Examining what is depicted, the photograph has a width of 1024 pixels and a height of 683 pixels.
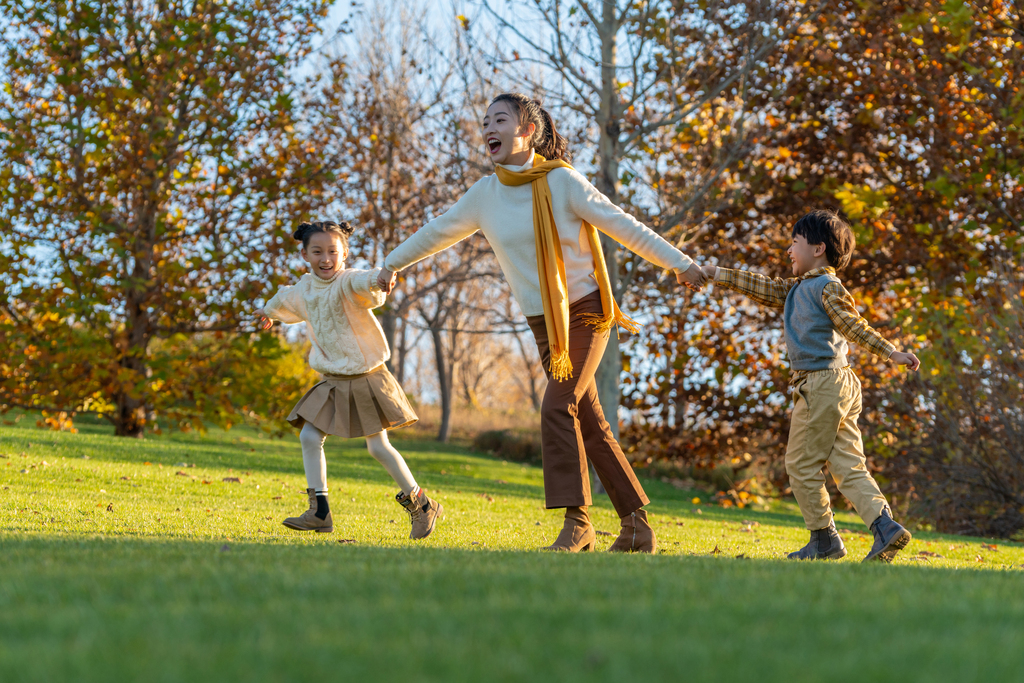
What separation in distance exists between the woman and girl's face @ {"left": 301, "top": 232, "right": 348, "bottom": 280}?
1.17m

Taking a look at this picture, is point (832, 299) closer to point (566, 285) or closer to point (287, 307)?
point (566, 285)

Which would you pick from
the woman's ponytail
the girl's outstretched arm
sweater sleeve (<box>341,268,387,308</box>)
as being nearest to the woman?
the woman's ponytail

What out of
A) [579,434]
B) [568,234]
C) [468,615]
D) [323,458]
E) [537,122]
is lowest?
[468,615]

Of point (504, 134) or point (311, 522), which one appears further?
point (311, 522)

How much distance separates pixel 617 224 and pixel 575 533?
5.16 ft

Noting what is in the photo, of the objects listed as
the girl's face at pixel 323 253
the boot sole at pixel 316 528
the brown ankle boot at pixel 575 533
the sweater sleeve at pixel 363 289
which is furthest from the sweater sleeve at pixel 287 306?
the brown ankle boot at pixel 575 533

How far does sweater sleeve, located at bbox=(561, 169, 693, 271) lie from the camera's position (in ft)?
14.7

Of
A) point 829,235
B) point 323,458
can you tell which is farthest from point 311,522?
point 829,235

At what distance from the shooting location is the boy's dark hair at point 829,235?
4.84 metres

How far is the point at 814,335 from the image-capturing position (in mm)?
4715

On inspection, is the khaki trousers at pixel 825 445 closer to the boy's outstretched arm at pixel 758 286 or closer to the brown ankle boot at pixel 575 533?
the boy's outstretched arm at pixel 758 286

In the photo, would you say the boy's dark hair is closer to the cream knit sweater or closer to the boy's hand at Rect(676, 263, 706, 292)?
the boy's hand at Rect(676, 263, 706, 292)

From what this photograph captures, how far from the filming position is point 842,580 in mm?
2859

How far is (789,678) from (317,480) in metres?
3.96
